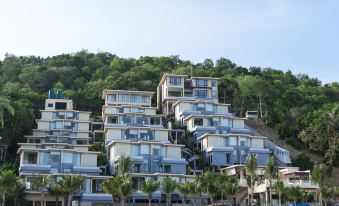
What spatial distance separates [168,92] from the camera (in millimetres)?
89625

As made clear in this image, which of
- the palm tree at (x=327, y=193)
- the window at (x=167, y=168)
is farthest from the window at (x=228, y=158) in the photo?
the palm tree at (x=327, y=193)

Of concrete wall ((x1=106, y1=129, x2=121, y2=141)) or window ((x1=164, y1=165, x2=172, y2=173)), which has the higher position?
concrete wall ((x1=106, y1=129, x2=121, y2=141))

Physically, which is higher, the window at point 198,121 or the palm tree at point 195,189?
the window at point 198,121

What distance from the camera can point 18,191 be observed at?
177 feet

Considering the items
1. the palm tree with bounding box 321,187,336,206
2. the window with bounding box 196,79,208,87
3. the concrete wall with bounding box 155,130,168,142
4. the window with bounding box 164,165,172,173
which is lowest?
the palm tree with bounding box 321,187,336,206

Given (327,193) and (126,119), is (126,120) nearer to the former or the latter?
(126,119)

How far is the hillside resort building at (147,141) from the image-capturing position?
62.2 m

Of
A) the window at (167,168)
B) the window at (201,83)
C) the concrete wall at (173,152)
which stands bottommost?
the window at (167,168)

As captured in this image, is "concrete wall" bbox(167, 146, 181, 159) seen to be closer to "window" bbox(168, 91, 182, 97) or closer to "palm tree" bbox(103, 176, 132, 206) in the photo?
"palm tree" bbox(103, 176, 132, 206)

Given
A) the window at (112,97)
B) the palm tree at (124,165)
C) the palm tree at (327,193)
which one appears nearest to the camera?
the palm tree at (327,193)

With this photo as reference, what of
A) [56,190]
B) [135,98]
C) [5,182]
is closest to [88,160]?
[56,190]

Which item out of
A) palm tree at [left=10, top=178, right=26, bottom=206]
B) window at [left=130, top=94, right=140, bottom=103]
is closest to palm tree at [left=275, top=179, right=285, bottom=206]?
palm tree at [left=10, top=178, right=26, bottom=206]

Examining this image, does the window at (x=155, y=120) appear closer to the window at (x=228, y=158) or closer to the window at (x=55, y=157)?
the window at (x=228, y=158)

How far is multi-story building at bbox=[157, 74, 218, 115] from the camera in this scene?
89.3m
